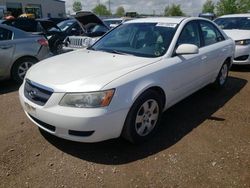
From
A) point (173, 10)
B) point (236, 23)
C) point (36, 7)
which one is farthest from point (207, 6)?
point (236, 23)

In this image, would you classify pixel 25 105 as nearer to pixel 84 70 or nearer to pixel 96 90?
pixel 84 70

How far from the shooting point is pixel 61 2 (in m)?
50.4

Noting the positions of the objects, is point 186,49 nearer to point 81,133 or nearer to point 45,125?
point 81,133

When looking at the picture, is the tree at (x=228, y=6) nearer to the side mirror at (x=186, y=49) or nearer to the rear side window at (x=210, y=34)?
the rear side window at (x=210, y=34)

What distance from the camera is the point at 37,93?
10.2 ft

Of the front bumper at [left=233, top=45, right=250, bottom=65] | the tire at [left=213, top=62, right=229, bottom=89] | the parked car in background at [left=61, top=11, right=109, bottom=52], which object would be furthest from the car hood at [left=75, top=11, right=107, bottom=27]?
the tire at [left=213, top=62, right=229, bottom=89]

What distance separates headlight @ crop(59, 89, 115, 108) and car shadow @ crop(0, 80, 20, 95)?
3.37 m

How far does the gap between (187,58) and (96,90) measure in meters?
1.76

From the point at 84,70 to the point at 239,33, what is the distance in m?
5.99

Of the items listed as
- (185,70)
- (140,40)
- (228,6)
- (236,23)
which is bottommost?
(185,70)

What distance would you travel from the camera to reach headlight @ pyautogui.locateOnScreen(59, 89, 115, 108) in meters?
2.83

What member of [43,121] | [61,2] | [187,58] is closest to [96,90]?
[43,121]

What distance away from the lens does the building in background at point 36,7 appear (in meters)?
37.2

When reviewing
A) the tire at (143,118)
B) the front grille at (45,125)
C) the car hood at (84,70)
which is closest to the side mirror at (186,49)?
the car hood at (84,70)
